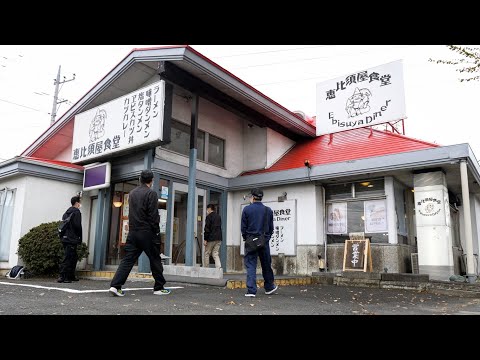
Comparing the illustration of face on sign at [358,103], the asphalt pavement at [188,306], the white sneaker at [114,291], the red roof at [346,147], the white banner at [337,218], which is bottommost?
the asphalt pavement at [188,306]

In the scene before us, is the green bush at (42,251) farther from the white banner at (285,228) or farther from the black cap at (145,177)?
the white banner at (285,228)

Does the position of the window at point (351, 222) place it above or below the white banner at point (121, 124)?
below

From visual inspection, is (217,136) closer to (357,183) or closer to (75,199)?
(357,183)

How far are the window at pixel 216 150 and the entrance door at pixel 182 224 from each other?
1330 millimetres

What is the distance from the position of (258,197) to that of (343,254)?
5.17 m

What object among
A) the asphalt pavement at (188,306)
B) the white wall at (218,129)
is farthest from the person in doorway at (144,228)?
the white wall at (218,129)

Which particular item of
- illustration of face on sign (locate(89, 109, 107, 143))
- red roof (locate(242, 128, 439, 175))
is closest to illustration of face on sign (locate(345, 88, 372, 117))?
red roof (locate(242, 128, 439, 175))

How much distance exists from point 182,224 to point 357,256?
4722mm

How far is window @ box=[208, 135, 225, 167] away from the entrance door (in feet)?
4.36

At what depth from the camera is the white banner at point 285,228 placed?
37.3 feet

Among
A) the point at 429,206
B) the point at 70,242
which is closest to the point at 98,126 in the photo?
the point at 70,242

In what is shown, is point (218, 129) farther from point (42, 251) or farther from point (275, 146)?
point (42, 251)
